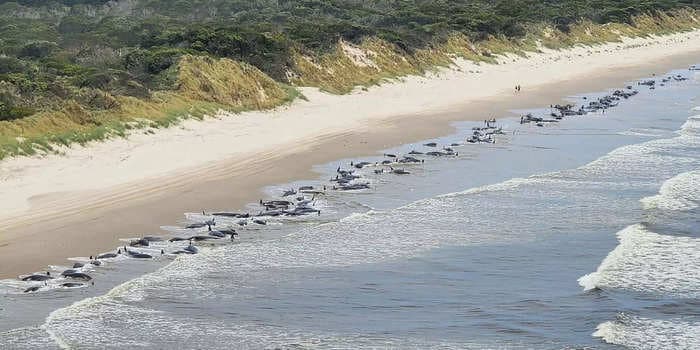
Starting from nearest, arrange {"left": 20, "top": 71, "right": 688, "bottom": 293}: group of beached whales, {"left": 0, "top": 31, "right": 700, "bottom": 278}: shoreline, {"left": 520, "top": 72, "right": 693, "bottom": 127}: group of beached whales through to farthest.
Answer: {"left": 20, "top": 71, "right": 688, "bottom": 293}: group of beached whales
{"left": 0, "top": 31, "right": 700, "bottom": 278}: shoreline
{"left": 520, "top": 72, "right": 693, "bottom": 127}: group of beached whales

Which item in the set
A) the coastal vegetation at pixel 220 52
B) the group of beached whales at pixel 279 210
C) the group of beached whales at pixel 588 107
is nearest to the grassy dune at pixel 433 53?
the coastal vegetation at pixel 220 52

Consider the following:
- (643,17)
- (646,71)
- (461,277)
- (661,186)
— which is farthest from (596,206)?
(643,17)

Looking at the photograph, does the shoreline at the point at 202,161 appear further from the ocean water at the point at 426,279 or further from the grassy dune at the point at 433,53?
the ocean water at the point at 426,279

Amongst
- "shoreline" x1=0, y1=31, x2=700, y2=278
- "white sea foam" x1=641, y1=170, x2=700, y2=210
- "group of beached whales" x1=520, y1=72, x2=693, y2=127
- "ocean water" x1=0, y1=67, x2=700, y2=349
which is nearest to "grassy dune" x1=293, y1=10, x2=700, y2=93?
"shoreline" x1=0, y1=31, x2=700, y2=278

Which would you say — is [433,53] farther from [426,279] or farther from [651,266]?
[426,279]

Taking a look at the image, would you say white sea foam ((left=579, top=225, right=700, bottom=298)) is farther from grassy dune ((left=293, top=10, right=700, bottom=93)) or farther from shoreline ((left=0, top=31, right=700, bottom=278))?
grassy dune ((left=293, top=10, right=700, bottom=93))

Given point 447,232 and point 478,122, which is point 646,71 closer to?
point 478,122
